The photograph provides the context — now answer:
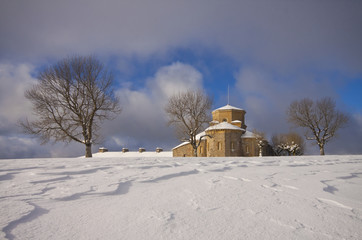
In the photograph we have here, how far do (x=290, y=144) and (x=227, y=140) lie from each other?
62.7 feet

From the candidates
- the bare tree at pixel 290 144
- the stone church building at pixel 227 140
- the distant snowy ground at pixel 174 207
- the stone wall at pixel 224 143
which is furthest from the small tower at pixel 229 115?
the distant snowy ground at pixel 174 207

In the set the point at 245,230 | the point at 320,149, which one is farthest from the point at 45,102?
the point at 320,149

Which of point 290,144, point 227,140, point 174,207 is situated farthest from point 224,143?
point 174,207

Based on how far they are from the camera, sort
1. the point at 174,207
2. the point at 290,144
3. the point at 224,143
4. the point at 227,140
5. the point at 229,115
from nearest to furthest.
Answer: the point at 174,207 < the point at 224,143 < the point at 227,140 < the point at 229,115 < the point at 290,144

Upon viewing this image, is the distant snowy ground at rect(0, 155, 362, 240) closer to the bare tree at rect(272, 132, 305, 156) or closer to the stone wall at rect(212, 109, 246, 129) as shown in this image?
the stone wall at rect(212, 109, 246, 129)

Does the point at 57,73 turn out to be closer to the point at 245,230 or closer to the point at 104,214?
the point at 104,214

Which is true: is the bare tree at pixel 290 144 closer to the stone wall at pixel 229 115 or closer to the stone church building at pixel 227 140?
the stone church building at pixel 227 140

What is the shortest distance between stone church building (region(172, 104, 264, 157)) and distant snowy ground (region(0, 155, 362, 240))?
Result: 29.6 metres

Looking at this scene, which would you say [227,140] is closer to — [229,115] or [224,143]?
[224,143]

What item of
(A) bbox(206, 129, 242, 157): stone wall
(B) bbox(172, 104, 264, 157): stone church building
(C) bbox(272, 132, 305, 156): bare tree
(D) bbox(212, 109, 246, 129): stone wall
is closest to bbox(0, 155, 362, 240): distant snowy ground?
(B) bbox(172, 104, 264, 157): stone church building

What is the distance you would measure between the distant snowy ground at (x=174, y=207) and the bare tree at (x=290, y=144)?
144 feet

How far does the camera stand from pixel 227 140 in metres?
36.2

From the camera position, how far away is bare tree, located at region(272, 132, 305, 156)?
145ft

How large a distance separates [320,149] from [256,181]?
109 feet
